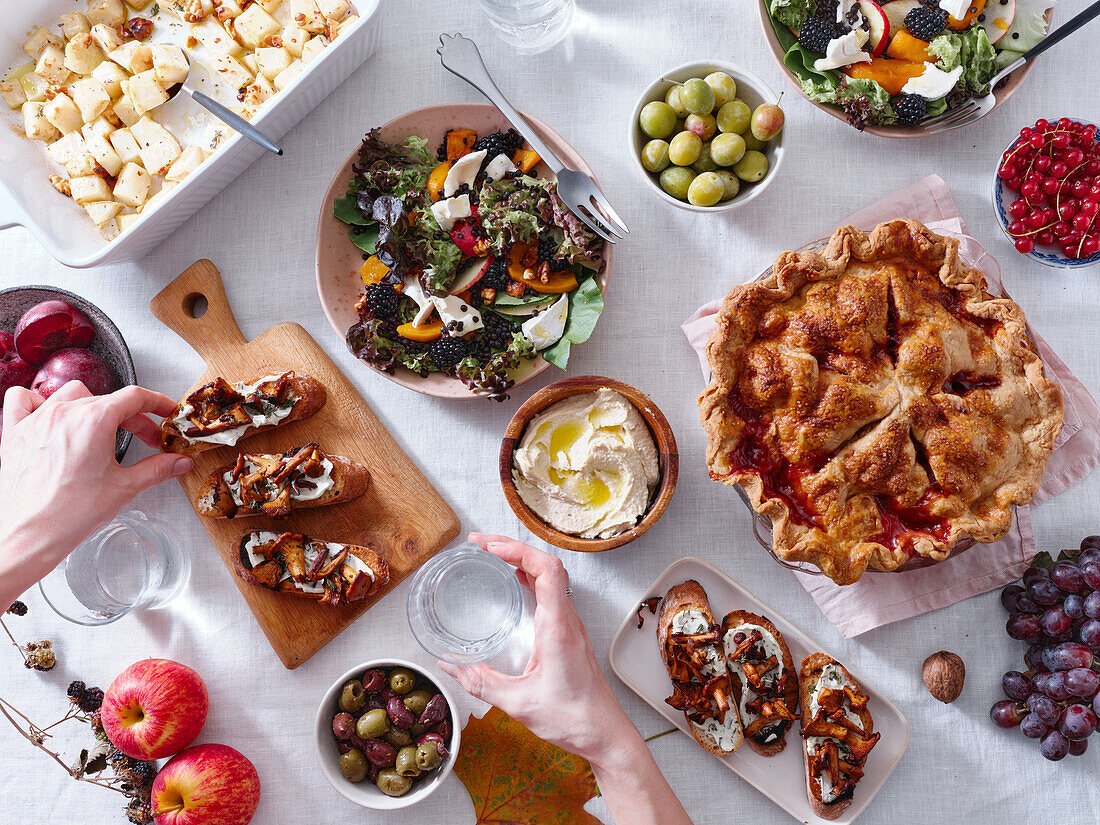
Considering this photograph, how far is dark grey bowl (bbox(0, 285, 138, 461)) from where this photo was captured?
2455 millimetres

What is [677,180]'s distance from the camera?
7.71 ft

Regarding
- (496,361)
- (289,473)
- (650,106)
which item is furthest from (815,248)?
(289,473)

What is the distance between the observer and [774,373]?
2.03 m

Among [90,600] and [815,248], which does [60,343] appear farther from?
[815,248]

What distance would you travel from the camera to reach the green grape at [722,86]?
232 centimetres

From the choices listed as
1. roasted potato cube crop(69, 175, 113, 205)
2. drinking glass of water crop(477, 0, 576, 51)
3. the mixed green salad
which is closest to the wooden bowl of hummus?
the mixed green salad

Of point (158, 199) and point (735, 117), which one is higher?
point (158, 199)

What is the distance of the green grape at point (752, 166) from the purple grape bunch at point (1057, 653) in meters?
1.50

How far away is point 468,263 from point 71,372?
1.29 metres

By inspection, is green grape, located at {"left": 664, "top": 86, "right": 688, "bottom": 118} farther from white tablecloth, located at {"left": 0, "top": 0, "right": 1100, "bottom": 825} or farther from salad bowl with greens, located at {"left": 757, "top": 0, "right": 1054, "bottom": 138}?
salad bowl with greens, located at {"left": 757, "top": 0, "right": 1054, "bottom": 138}

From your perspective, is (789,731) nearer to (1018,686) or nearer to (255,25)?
(1018,686)

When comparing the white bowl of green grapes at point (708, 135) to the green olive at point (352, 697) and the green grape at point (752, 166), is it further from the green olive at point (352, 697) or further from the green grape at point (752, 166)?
the green olive at point (352, 697)

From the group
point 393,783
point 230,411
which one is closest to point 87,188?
point 230,411

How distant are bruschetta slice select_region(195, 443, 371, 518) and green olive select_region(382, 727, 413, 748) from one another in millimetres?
730
